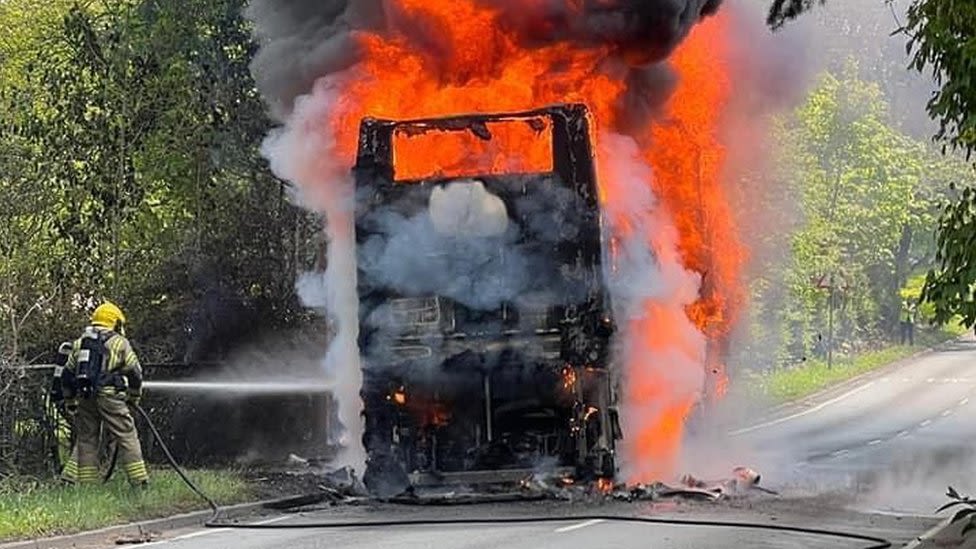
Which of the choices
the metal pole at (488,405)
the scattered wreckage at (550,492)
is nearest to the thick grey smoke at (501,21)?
the metal pole at (488,405)

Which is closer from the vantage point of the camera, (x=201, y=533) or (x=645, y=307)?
(x=201, y=533)

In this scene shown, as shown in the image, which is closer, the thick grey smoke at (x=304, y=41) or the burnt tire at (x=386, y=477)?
the burnt tire at (x=386, y=477)

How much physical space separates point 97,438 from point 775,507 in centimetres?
668

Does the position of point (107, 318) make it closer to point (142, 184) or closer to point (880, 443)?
point (142, 184)

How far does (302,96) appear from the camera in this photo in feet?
55.8

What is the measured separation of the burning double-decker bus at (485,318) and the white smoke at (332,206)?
1841mm

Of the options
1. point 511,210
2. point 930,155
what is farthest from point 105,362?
point 930,155

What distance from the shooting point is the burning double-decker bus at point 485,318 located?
1405 cm

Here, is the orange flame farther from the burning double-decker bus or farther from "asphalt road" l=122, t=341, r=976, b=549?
"asphalt road" l=122, t=341, r=976, b=549

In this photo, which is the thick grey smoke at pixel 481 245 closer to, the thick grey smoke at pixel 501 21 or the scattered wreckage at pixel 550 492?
the scattered wreckage at pixel 550 492

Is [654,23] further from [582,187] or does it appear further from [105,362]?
[105,362]

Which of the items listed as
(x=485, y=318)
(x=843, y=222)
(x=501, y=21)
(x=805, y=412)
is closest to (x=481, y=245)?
(x=485, y=318)

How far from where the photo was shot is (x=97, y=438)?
13953mm

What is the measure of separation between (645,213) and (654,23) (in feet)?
7.19
